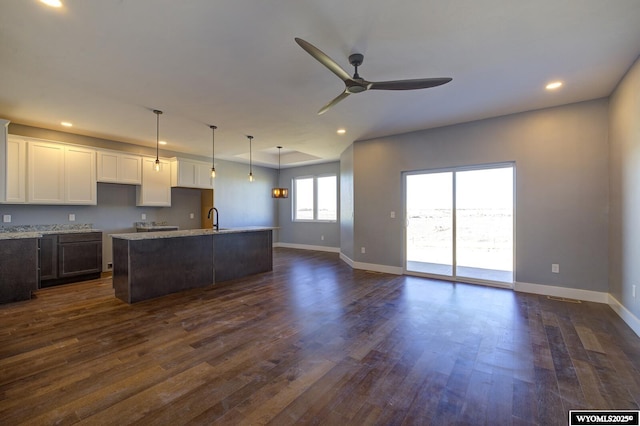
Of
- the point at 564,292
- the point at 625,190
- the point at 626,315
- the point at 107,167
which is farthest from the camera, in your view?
the point at 107,167

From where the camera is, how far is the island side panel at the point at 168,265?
150 inches

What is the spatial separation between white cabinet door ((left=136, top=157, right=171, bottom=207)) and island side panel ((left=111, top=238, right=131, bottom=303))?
2.37 meters

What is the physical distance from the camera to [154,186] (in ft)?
20.4

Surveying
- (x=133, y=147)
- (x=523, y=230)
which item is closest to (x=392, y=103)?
(x=523, y=230)

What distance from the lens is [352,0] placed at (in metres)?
1.99

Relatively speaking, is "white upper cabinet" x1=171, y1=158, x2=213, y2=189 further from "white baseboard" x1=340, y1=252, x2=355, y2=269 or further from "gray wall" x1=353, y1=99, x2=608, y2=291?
"gray wall" x1=353, y1=99, x2=608, y2=291

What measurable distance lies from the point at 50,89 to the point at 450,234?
622cm

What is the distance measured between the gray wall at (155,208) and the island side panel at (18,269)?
136 centimetres

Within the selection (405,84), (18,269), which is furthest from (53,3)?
(18,269)

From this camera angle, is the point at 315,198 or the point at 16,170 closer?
the point at 16,170

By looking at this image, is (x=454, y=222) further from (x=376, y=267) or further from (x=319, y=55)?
(x=319, y=55)

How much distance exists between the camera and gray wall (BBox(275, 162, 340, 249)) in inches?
329

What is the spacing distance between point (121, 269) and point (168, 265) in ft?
1.88

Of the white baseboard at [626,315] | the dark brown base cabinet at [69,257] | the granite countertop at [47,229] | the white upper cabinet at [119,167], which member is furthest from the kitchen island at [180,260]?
the white baseboard at [626,315]
